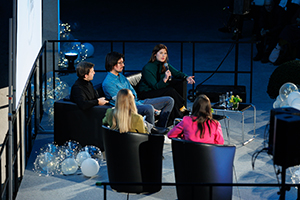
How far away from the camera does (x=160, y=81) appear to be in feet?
21.8

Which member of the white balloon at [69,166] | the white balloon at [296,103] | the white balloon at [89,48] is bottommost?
the white balloon at [69,166]

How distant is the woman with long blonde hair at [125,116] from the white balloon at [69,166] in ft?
2.47

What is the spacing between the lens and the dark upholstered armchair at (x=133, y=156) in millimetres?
4664

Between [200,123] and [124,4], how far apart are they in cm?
1362

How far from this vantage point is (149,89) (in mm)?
6746

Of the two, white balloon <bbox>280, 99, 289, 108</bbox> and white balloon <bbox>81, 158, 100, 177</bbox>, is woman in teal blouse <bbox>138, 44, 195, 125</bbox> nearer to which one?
white balloon <bbox>280, 99, 289, 108</bbox>

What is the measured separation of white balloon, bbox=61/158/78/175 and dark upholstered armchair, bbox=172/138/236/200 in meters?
1.24

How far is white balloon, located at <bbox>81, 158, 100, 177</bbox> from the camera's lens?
520 cm

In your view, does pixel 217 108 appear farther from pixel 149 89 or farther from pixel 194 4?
pixel 194 4

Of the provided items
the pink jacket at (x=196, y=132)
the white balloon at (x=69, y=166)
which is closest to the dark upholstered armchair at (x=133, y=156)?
the pink jacket at (x=196, y=132)

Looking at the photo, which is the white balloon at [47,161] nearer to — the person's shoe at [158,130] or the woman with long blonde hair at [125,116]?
the woman with long blonde hair at [125,116]

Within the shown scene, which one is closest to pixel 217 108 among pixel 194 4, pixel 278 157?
pixel 278 157

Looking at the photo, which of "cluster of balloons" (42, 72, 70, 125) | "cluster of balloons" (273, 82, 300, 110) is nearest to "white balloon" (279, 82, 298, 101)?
"cluster of balloons" (273, 82, 300, 110)

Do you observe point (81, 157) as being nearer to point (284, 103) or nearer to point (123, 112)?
point (123, 112)
